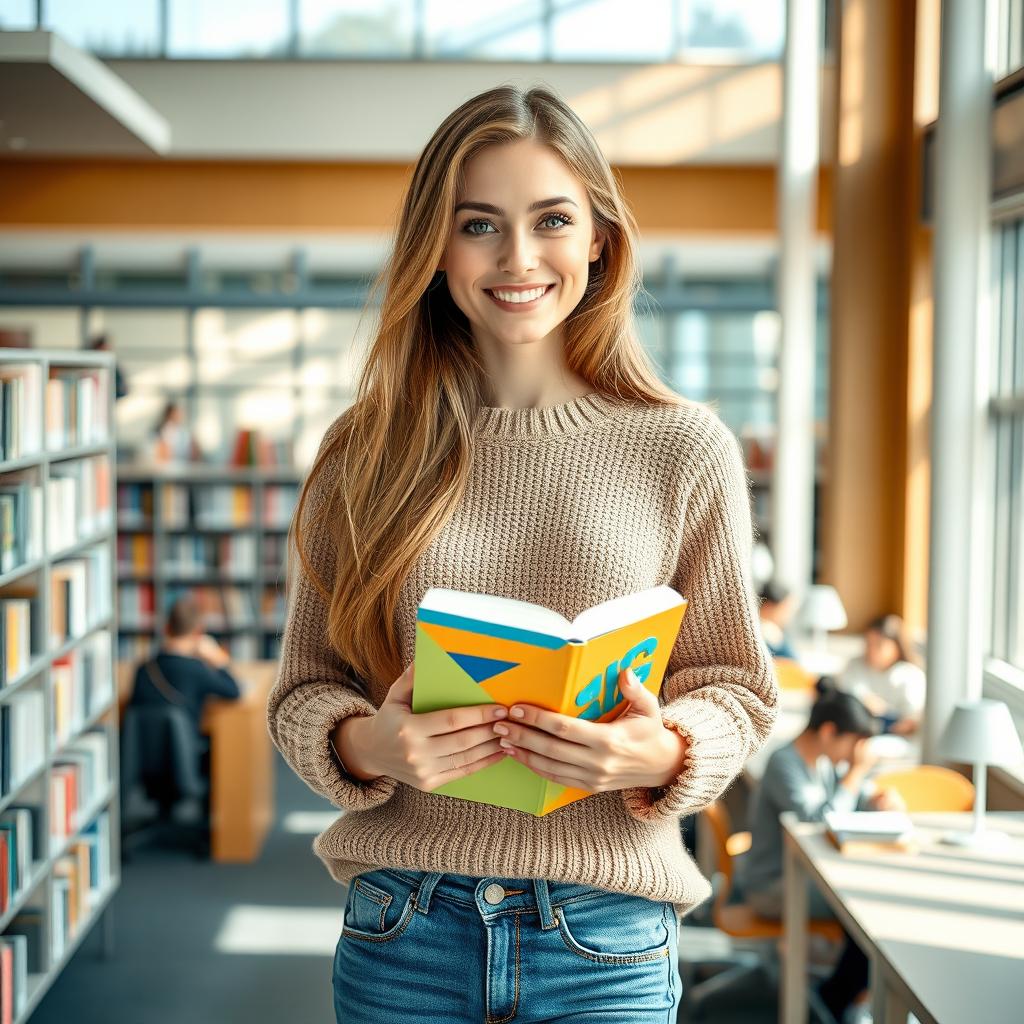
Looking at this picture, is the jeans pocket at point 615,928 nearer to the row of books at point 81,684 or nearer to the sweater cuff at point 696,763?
the sweater cuff at point 696,763

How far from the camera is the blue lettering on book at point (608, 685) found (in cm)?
127

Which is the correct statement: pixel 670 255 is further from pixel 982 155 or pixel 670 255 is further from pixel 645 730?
pixel 645 730

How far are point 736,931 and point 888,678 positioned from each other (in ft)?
7.88

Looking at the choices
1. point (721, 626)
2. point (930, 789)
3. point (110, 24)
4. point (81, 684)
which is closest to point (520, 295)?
point (721, 626)

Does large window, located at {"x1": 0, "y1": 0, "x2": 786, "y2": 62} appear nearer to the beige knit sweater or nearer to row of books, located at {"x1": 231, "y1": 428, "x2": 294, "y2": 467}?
row of books, located at {"x1": 231, "y1": 428, "x2": 294, "y2": 467}

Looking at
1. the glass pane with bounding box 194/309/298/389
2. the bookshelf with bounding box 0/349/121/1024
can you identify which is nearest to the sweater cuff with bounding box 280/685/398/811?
the bookshelf with bounding box 0/349/121/1024

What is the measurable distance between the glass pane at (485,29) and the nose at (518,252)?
8.85m

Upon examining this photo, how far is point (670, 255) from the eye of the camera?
9.98m

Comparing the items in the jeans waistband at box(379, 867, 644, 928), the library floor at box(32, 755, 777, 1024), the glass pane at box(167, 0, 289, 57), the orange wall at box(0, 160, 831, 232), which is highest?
the glass pane at box(167, 0, 289, 57)

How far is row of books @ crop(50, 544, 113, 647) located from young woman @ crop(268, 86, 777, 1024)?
2.87 meters

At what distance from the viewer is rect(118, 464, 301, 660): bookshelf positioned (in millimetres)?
8836

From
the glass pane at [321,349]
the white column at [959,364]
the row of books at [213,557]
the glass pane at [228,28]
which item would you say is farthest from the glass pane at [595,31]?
the white column at [959,364]

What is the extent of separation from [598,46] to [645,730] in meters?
9.24

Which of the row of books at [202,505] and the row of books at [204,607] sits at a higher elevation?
the row of books at [202,505]
